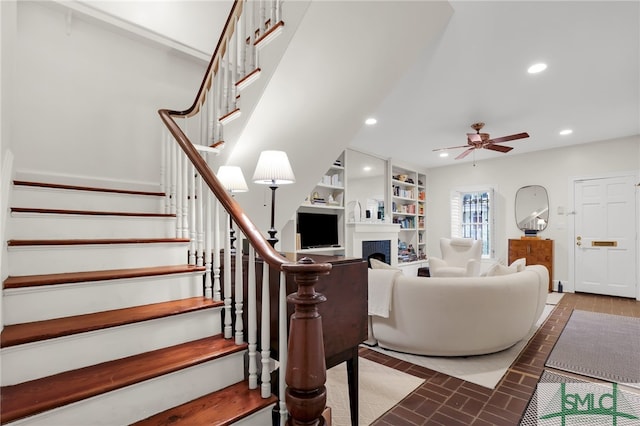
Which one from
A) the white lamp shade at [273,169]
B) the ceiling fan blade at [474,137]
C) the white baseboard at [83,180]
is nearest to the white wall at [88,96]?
the white baseboard at [83,180]

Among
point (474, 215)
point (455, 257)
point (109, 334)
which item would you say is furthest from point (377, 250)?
point (109, 334)

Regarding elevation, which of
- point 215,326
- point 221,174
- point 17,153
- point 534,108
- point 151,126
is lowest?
point 215,326

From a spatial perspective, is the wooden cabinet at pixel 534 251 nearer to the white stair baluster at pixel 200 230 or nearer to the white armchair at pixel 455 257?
the white armchair at pixel 455 257

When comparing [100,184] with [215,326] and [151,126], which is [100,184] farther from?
[215,326]

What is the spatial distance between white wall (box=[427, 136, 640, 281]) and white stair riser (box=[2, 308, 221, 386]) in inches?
264

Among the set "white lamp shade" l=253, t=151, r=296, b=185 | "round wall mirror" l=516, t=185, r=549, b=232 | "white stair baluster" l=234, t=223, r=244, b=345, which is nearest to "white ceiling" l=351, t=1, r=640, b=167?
"round wall mirror" l=516, t=185, r=549, b=232

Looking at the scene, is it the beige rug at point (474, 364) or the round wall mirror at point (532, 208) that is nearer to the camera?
the beige rug at point (474, 364)

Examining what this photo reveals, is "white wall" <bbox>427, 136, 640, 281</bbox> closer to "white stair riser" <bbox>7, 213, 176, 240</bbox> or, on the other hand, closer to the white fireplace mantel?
the white fireplace mantel

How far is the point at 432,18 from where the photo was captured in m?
2.48

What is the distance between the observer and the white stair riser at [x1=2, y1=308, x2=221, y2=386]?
1.27m

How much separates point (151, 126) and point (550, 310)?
585 centimetres

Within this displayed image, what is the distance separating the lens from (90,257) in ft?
6.04

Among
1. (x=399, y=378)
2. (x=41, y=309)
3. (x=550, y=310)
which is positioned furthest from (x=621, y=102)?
(x=41, y=309)

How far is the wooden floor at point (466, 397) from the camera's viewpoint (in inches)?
80.2
